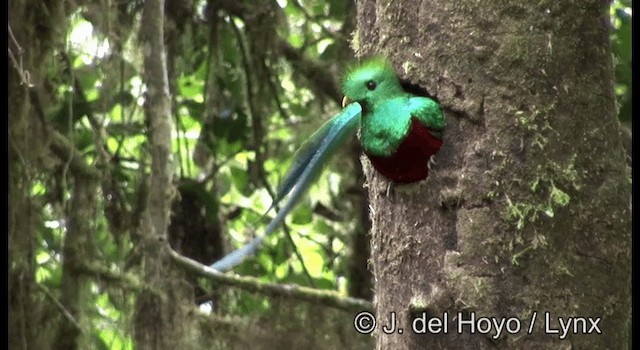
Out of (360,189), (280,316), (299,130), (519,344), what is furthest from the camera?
(299,130)

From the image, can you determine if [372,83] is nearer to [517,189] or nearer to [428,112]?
[428,112]

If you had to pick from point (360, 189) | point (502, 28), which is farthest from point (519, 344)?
point (360, 189)

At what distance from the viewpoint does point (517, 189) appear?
1.54m

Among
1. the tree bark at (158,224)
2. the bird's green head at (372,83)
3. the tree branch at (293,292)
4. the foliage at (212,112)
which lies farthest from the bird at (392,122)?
the foliage at (212,112)

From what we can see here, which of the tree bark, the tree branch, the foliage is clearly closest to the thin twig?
the foliage

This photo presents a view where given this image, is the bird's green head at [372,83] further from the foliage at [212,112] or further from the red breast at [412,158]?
the foliage at [212,112]

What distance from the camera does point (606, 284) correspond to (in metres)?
1.56

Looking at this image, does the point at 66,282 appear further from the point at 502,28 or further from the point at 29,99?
the point at 502,28

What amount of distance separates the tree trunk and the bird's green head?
42 millimetres

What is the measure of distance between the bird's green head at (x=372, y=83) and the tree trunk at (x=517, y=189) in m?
0.04

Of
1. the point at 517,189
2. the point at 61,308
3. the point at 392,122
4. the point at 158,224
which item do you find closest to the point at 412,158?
the point at 392,122

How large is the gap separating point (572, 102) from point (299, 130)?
2.33 meters

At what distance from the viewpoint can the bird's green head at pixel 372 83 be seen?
5.19ft

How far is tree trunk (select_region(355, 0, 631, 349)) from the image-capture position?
1.53m
